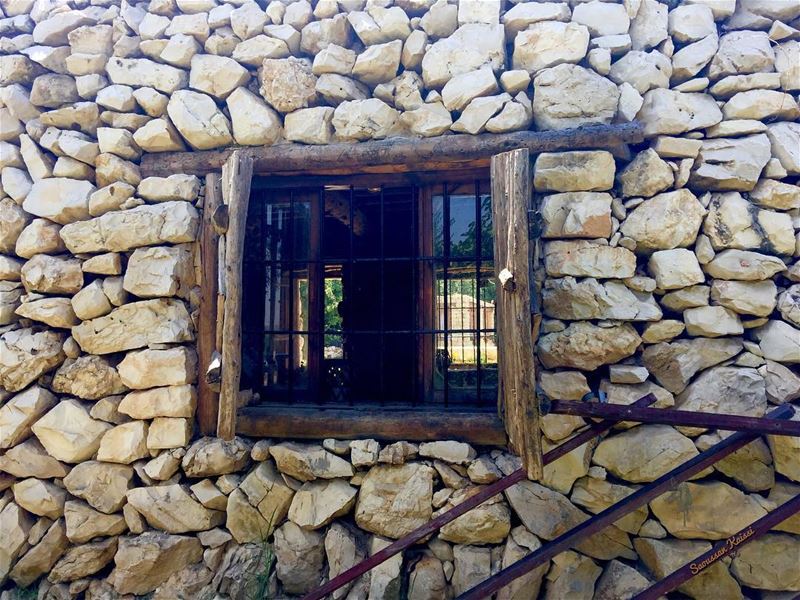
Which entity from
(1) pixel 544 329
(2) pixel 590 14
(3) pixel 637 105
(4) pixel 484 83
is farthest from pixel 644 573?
(2) pixel 590 14

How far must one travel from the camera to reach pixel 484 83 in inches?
93.7

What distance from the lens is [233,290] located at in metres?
2.20

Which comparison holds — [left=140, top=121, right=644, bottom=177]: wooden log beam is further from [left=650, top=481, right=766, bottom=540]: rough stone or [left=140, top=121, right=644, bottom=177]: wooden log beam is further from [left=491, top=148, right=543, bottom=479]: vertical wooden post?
[left=650, top=481, right=766, bottom=540]: rough stone

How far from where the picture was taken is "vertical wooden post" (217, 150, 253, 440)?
85.0 inches

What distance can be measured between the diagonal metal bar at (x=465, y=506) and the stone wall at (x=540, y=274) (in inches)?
11.5

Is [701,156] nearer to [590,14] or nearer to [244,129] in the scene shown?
[590,14]

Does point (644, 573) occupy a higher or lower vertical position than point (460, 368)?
lower

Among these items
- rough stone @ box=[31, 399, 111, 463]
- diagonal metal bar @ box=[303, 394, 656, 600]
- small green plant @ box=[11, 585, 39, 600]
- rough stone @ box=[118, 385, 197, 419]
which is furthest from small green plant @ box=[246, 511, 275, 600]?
small green plant @ box=[11, 585, 39, 600]

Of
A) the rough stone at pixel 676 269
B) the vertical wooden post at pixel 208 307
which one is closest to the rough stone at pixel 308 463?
the vertical wooden post at pixel 208 307

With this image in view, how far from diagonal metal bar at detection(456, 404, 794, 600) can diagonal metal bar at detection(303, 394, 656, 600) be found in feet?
0.79

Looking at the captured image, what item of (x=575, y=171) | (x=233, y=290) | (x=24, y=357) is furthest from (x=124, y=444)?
(x=575, y=171)

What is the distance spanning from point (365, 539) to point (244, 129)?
7.02ft

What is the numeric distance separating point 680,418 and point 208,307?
7.13 ft

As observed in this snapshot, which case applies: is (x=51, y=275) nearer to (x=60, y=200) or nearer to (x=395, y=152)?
(x=60, y=200)
